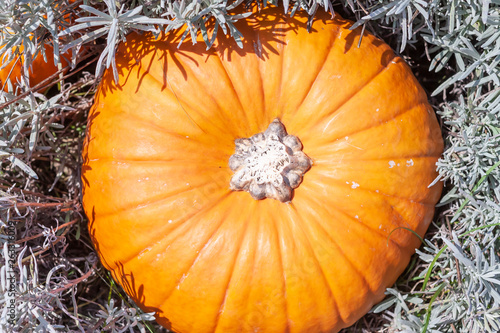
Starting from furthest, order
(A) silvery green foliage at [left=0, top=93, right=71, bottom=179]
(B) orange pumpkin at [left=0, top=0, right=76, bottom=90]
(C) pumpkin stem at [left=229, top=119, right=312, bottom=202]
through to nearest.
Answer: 1. (B) orange pumpkin at [left=0, top=0, right=76, bottom=90]
2. (A) silvery green foliage at [left=0, top=93, right=71, bottom=179]
3. (C) pumpkin stem at [left=229, top=119, right=312, bottom=202]

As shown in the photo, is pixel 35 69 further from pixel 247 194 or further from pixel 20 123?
pixel 247 194

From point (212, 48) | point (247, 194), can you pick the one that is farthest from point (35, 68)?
point (247, 194)

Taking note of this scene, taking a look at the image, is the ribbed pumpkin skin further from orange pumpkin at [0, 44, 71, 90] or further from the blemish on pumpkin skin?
orange pumpkin at [0, 44, 71, 90]

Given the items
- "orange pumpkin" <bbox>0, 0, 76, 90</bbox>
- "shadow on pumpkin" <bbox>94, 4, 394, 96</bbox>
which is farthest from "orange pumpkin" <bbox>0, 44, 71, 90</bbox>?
"shadow on pumpkin" <bbox>94, 4, 394, 96</bbox>

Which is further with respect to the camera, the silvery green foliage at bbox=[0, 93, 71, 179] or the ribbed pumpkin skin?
the silvery green foliage at bbox=[0, 93, 71, 179]

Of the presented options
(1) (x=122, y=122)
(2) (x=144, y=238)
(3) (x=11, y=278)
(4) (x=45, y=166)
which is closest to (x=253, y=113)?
(1) (x=122, y=122)

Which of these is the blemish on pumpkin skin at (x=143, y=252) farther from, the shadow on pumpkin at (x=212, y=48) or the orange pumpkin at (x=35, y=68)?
the orange pumpkin at (x=35, y=68)

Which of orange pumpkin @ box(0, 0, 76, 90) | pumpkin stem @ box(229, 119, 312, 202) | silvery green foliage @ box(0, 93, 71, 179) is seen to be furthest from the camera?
orange pumpkin @ box(0, 0, 76, 90)

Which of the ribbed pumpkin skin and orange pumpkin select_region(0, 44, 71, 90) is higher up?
orange pumpkin select_region(0, 44, 71, 90)
